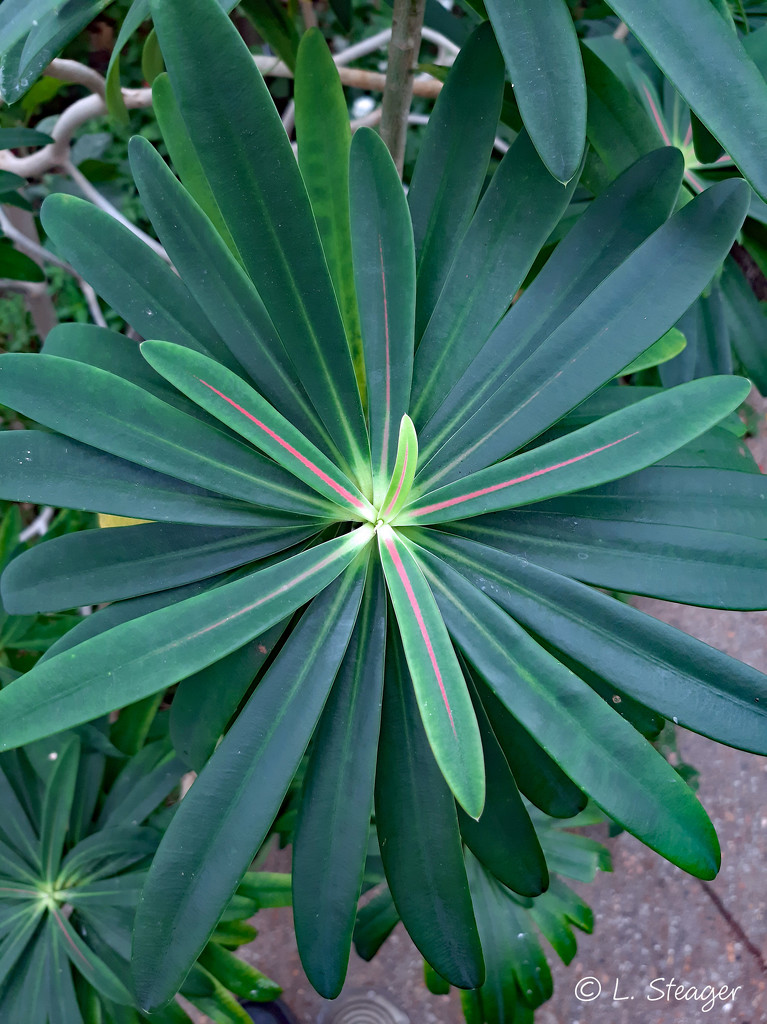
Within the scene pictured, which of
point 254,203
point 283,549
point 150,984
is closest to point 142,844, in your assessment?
point 150,984

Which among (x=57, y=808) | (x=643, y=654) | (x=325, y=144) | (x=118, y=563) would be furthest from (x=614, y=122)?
(x=57, y=808)

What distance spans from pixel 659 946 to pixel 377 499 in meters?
1.63

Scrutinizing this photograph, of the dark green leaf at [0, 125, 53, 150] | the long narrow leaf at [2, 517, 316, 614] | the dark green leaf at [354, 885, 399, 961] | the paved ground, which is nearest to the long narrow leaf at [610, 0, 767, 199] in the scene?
the long narrow leaf at [2, 517, 316, 614]

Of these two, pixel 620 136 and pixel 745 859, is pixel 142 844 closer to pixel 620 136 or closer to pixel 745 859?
pixel 620 136

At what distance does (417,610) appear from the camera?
1.87ft

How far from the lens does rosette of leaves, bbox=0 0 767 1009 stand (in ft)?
1.79

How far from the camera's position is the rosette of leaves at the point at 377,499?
547 mm

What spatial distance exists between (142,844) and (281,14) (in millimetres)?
1164

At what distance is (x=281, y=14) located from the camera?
968 millimetres

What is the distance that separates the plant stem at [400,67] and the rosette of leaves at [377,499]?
4.2 inches

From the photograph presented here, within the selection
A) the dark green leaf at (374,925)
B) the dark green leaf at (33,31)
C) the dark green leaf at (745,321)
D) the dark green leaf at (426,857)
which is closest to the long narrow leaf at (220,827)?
the dark green leaf at (426,857)

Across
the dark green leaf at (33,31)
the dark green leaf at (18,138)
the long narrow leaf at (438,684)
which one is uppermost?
the dark green leaf at (18,138)

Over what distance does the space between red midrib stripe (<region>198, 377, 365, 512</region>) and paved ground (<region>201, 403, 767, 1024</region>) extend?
4.87 feet

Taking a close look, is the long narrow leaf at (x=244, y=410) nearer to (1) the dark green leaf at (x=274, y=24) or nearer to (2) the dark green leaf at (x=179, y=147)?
(2) the dark green leaf at (x=179, y=147)
